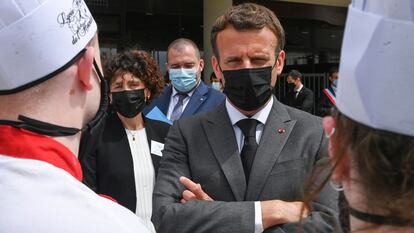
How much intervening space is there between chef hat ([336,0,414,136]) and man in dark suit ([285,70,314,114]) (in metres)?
8.39

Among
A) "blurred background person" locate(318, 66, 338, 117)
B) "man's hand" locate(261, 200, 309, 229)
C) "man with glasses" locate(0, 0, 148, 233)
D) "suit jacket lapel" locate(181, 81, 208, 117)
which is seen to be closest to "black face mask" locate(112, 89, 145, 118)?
"suit jacket lapel" locate(181, 81, 208, 117)

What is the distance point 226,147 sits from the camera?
2021mm

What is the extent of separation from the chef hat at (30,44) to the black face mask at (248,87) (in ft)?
3.18

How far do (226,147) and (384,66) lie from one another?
1.22m

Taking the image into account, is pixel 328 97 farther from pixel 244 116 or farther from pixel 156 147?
pixel 244 116

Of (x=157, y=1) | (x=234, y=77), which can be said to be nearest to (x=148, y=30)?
(x=157, y=1)

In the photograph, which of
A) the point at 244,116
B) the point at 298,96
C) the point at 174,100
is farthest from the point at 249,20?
the point at 298,96

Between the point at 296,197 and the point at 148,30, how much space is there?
857cm

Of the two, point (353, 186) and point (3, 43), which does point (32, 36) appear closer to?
point (3, 43)

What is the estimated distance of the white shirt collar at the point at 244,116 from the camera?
2.11 m

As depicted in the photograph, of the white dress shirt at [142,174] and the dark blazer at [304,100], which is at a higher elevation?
the white dress shirt at [142,174]

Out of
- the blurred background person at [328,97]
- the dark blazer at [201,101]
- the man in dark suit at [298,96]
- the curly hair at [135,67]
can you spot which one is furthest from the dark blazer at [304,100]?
the curly hair at [135,67]

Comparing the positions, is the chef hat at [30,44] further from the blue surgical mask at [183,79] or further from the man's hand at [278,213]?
the blue surgical mask at [183,79]

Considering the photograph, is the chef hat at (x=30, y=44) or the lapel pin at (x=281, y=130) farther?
the lapel pin at (x=281, y=130)
